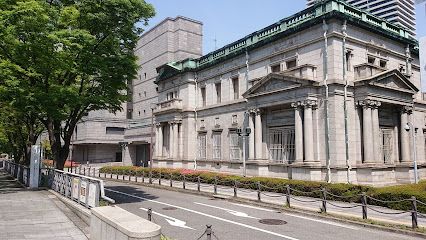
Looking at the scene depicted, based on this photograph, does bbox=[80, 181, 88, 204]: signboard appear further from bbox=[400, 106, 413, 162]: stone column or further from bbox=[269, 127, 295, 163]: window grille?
bbox=[400, 106, 413, 162]: stone column

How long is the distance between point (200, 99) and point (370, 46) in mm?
17945

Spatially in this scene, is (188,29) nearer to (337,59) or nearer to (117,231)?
(337,59)

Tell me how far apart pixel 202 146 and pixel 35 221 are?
23640mm

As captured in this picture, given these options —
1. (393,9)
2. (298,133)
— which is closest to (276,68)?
(298,133)

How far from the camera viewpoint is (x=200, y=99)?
3659 cm

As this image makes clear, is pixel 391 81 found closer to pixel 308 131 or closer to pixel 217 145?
Answer: pixel 308 131

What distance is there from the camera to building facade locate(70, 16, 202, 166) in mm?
55844

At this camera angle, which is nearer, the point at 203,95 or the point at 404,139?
the point at 404,139

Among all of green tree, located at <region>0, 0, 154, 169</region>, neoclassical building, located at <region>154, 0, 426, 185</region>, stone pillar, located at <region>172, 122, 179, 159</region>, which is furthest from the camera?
stone pillar, located at <region>172, 122, 179, 159</region>

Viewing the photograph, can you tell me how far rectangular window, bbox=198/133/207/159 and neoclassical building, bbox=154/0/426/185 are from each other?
9.66ft

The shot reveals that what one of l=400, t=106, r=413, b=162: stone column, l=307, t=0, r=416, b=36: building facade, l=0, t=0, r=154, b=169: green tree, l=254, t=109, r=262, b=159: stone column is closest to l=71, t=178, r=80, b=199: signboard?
l=0, t=0, r=154, b=169: green tree

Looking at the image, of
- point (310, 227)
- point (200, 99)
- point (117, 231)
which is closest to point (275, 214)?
point (310, 227)

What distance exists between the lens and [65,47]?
17.9 meters

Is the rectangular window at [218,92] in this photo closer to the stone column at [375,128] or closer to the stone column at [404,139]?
the stone column at [375,128]
